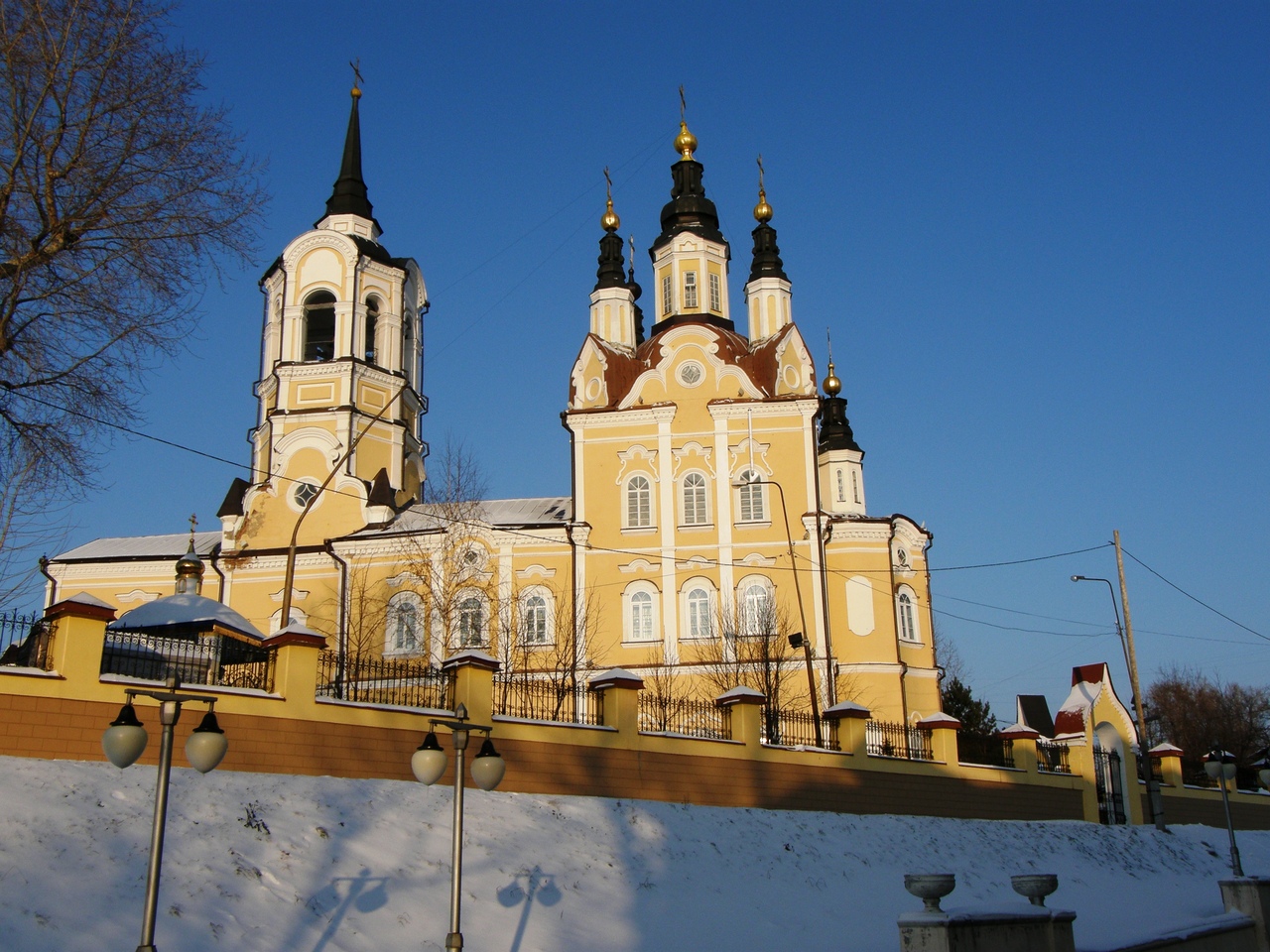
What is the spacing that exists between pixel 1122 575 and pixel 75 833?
2475cm

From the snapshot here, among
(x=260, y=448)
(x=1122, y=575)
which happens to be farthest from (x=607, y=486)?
(x=1122, y=575)

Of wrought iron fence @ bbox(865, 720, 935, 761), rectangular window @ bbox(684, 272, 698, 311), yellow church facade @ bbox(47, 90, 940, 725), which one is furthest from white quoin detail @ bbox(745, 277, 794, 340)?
wrought iron fence @ bbox(865, 720, 935, 761)

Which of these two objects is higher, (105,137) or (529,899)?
(105,137)

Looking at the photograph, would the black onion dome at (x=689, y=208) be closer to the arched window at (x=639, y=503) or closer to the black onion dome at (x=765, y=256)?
the black onion dome at (x=765, y=256)

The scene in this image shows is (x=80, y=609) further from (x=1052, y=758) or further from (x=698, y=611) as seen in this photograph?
(x=698, y=611)

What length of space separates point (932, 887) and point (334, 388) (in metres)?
30.0

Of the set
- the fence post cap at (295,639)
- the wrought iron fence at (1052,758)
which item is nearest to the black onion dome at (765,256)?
the wrought iron fence at (1052,758)

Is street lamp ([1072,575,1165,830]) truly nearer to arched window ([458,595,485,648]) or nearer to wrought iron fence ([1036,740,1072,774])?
wrought iron fence ([1036,740,1072,774])

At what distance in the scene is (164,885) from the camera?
10.8m

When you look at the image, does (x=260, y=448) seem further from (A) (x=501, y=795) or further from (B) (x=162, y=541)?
(A) (x=501, y=795)

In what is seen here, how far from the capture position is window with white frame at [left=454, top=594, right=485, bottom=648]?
1264 inches

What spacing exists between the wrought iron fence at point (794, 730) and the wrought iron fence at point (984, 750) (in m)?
3.62

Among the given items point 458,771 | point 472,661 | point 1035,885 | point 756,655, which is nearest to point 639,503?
point 756,655

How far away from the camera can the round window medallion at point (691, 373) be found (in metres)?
35.9
